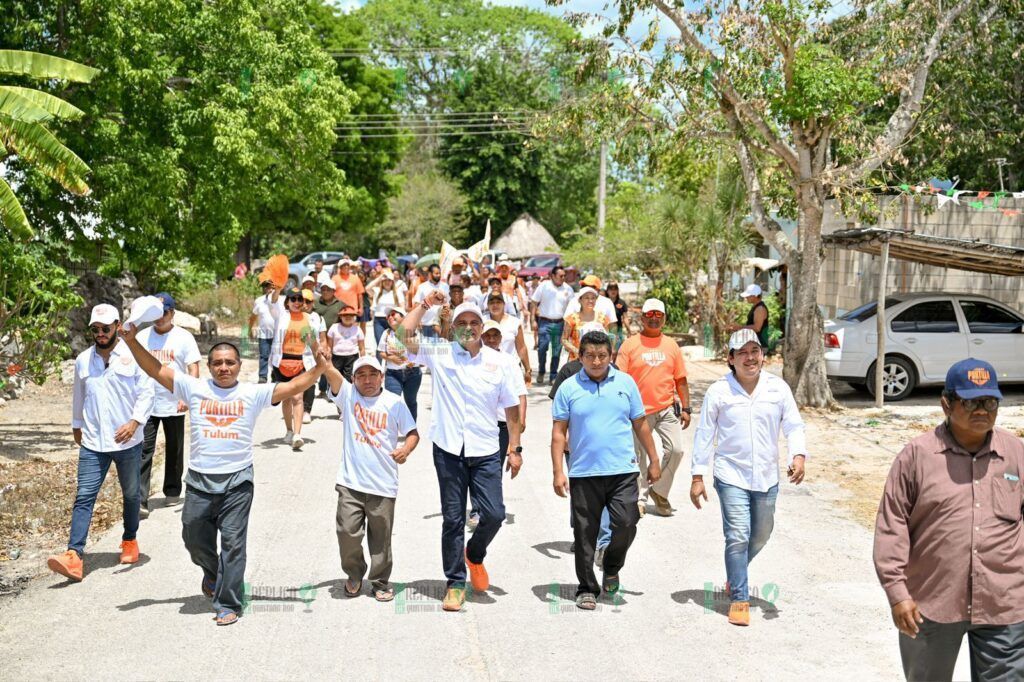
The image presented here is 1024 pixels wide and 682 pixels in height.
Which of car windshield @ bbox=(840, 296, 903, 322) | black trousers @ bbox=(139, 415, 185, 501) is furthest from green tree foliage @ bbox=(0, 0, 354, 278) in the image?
car windshield @ bbox=(840, 296, 903, 322)

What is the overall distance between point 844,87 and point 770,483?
8583 mm

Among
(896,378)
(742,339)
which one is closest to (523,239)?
(896,378)

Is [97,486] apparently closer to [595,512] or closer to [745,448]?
[595,512]

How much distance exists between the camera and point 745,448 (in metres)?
6.75

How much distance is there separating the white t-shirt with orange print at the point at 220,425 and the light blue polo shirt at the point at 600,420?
6.17 feet

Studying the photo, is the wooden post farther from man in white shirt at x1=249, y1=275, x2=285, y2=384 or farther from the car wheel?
man in white shirt at x1=249, y1=275, x2=285, y2=384

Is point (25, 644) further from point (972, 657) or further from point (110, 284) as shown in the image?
point (110, 284)

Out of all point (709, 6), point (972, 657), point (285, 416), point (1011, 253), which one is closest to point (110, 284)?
point (285, 416)

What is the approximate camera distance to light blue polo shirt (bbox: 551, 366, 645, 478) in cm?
680

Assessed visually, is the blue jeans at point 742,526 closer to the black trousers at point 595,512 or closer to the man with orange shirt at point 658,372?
the black trousers at point 595,512

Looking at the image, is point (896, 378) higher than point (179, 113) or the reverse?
the reverse

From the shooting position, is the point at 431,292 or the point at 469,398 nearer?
the point at 469,398

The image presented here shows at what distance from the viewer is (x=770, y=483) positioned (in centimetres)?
677

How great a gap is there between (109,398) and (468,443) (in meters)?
2.62
